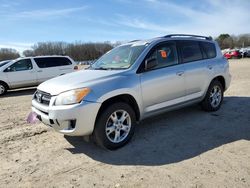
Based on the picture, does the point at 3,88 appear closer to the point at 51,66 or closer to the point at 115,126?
the point at 51,66

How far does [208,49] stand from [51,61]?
9.23m

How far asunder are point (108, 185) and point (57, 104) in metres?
1.48

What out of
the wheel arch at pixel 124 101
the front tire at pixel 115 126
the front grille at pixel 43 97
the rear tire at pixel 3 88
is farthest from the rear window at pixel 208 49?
the rear tire at pixel 3 88

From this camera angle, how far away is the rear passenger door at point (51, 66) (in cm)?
1290

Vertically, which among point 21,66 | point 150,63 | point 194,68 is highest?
point 21,66

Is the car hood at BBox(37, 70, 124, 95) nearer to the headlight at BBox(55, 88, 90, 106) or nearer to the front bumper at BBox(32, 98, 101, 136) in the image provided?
the headlight at BBox(55, 88, 90, 106)

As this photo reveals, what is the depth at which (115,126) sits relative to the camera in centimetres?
436

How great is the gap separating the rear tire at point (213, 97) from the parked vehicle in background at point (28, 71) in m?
8.99

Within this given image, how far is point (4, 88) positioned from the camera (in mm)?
12141

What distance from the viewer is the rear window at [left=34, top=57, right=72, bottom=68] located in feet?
42.7

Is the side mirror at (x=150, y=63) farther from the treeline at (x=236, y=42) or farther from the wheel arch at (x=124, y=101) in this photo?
the treeline at (x=236, y=42)

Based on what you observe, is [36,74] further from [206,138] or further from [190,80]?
[206,138]

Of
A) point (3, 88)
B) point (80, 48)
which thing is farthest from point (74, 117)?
point (80, 48)

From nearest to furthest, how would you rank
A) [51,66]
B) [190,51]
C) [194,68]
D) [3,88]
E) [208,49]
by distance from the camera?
1. [194,68]
2. [190,51]
3. [208,49]
4. [3,88]
5. [51,66]
